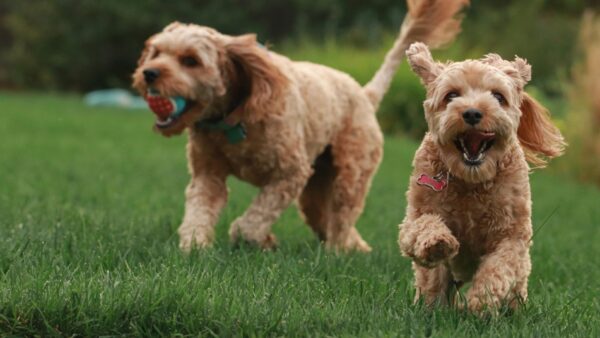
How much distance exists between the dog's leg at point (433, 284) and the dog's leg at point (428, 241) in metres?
0.36

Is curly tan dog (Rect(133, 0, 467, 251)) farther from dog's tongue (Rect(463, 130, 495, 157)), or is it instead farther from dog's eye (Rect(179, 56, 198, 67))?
dog's tongue (Rect(463, 130, 495, 157))

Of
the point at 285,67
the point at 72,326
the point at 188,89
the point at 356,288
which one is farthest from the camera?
the point at 285,67

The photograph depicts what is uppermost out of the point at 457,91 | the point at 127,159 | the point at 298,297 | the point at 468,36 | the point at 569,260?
the point at 457,91

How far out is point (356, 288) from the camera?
4.84 metres

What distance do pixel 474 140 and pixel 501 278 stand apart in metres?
0.62

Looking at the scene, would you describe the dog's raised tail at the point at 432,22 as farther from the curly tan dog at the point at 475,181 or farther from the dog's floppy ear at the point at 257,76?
the curly tan dog at the point at 475,181

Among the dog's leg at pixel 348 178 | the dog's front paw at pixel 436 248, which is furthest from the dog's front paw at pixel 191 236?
the dog's front paw at pixel 436 248

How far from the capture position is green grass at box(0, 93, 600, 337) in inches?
156

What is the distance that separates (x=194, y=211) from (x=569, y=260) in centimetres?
255

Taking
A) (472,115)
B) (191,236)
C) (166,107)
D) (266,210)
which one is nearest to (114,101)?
(266,210)

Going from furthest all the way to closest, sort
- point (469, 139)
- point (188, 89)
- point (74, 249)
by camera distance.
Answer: point (188, 89), point (74, 249), point (469, 139)

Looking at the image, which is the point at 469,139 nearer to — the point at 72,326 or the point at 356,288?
the point at 356,288

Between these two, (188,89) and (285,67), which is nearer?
(188,89)

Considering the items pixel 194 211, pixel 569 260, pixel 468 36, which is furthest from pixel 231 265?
pixel 468 36
